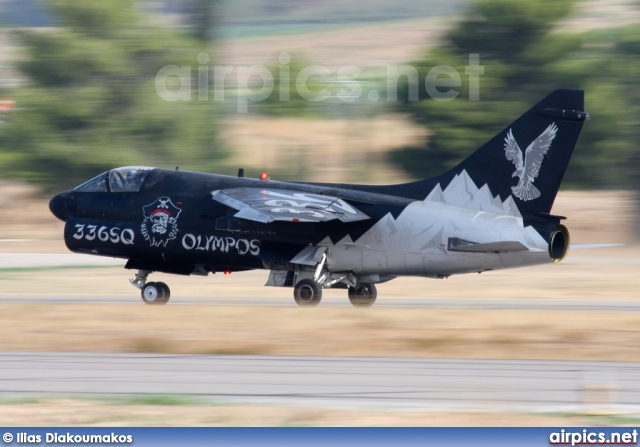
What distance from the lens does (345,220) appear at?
2117cm

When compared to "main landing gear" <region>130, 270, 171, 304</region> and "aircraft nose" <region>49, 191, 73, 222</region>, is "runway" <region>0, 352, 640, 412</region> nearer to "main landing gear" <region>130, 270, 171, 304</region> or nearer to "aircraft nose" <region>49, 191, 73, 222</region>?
"main landing gear" <region>130, 270, 171, 304</region>

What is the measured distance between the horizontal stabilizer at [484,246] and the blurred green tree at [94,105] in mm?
31962

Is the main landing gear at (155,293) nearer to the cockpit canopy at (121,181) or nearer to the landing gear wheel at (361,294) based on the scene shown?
the cockpit canopy at (121,181)

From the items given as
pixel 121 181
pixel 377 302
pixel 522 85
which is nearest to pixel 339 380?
pixel 377 302

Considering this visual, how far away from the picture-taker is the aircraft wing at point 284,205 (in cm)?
2091

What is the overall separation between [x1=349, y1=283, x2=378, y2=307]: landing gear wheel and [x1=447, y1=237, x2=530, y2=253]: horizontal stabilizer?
266 centimetres

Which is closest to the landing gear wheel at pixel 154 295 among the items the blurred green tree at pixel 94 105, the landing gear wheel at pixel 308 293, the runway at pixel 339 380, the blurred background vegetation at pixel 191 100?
the landing gear wheel at pixel 308 293

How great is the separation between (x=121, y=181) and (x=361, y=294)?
601cm

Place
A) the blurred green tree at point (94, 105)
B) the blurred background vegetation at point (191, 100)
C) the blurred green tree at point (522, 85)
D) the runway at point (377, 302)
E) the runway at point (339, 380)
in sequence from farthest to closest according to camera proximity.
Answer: the blurred green tree at point (94, 105) → the blurred background vegetation at point (191, 100) → the blurred green tree at point (522, 85) → the runway at point (377, 302) → the runway at point (339, 380)

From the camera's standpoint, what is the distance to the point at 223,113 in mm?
58781

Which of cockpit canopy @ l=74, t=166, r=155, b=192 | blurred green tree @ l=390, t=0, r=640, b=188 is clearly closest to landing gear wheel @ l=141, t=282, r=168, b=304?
cockpit canopy @ l=74, t=166, r=155, b=192

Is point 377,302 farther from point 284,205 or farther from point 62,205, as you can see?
point 62,205

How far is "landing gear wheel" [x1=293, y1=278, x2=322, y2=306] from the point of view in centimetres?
2161

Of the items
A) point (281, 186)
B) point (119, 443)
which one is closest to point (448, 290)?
point (281, 186)
